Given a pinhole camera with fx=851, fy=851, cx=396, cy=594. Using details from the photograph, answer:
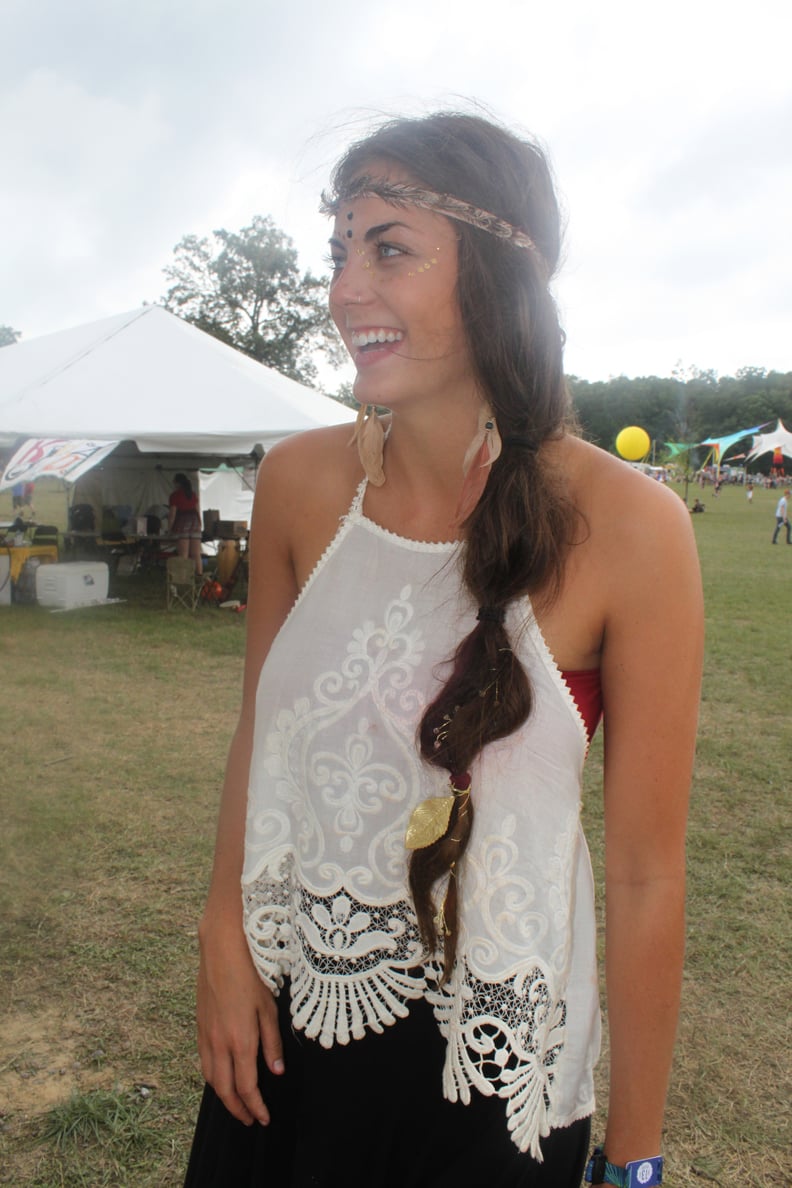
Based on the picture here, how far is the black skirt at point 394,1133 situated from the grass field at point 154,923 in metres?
1.65

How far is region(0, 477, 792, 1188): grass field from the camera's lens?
263 centimetres

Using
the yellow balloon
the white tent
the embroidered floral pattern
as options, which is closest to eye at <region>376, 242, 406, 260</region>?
the embroidered floral pattern

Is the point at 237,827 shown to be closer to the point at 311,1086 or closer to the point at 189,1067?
the point at 311,1086

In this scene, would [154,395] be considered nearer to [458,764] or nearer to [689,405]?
[458,764]

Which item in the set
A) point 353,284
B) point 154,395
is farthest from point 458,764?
point 154,395

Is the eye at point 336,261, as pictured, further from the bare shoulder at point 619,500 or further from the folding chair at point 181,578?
the folding chair at point 181,578

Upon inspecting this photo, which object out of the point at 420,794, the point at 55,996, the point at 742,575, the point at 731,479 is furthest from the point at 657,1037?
the point at 731,479

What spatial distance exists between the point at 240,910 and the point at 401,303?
91 centimetres

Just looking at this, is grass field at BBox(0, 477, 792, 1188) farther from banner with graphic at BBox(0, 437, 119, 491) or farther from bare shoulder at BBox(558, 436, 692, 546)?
bare shoulder at BBox(558, 436, 692, 546)

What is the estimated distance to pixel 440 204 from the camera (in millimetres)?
1167

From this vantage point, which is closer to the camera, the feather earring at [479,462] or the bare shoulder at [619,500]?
the bare shoulder at [619,500]

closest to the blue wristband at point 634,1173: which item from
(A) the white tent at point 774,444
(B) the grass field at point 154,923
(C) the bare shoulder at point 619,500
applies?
(C) the bare shoulder at point 619,500

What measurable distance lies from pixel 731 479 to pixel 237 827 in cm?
7414

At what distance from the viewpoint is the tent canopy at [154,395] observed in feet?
35.0
